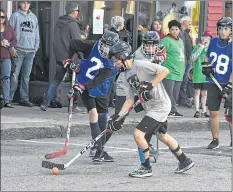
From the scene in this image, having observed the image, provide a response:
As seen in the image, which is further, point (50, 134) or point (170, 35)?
point (170, 35)

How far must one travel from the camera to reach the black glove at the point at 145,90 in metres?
9.22

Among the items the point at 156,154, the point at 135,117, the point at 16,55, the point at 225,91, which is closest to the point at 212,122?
the point at 225,91

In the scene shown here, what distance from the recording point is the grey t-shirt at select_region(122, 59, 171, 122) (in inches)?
Answer: 366

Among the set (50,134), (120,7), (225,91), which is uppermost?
(120,7)

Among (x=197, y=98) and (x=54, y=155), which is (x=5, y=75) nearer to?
(x=197, y=98)

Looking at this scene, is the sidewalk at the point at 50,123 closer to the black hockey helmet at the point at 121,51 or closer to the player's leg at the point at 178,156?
the player's leg at the point at 178,156

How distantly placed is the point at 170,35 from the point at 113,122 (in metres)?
5.67

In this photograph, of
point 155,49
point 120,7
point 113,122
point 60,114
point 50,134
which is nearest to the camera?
point 113,122

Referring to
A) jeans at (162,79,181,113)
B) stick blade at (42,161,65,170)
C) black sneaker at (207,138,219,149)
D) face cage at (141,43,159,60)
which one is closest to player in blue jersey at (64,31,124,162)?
face cage at (141,43,159,60)

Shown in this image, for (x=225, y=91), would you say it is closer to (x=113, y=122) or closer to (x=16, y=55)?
(x=113, y=122)

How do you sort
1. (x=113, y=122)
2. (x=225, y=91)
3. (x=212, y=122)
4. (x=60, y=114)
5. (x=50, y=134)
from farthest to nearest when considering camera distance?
1. (x=60, y=114)
2. (x=50, y=134)
3. (x=212, y=122)
4. (x=225, y=91)
5. (x=113, y=122)

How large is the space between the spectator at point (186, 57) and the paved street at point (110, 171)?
180 inches

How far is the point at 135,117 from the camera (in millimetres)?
14836

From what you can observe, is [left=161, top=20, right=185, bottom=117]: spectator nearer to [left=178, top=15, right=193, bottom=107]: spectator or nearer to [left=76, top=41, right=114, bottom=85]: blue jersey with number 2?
[left=178, top=15, right=193, bottom=107]: spectator
